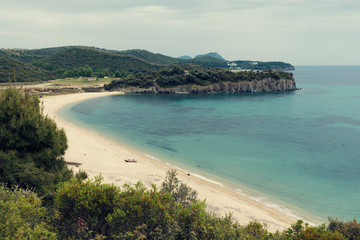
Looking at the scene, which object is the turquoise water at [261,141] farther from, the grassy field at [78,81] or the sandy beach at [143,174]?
the grassy field at [78,81]

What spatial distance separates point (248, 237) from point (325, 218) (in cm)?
1534

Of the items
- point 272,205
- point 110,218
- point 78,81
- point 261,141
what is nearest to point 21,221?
point 110,218

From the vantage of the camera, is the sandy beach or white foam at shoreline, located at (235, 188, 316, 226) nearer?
the sandy beach

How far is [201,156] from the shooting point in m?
40.8

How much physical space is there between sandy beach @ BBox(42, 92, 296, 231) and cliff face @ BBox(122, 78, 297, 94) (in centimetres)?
7572

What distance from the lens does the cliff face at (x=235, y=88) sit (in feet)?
411

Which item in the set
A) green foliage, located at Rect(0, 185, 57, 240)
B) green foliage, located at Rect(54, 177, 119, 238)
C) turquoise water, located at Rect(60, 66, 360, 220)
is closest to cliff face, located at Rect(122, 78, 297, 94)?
turquoise water, located at Rect(60, 66, 360, 220)

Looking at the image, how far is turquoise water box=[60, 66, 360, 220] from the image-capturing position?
2986cm

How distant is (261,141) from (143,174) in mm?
27676

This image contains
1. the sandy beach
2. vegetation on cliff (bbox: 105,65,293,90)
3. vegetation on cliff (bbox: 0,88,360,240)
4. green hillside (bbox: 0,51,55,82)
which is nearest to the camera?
vegetation on cliff (bbox: 0,88,360,240)

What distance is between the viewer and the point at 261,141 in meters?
50.1

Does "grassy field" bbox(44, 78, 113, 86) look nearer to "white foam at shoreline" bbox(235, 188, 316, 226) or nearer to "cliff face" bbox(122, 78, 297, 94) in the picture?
"cliff face" bbox(122, 78, 297, 94)

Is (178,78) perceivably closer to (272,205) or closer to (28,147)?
(272,205)

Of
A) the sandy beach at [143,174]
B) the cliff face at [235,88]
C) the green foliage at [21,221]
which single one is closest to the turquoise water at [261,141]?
the sandy beach at [143,174]
